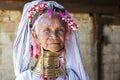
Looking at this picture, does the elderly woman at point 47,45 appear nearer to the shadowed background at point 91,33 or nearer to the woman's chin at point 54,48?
the woman's chin at point 54,48

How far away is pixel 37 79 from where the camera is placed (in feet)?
8.61

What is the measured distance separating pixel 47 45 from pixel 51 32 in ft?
0.31

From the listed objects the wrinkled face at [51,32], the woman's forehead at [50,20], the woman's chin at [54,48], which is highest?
the woman's forehead at [50,20]

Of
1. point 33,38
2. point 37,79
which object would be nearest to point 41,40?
point 33,38

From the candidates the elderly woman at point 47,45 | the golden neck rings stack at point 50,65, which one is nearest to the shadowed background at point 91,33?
the elderly woman at point 47,45

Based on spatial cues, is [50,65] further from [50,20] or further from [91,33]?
[91,33]

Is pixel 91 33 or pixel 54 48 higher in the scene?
pixel 54 48

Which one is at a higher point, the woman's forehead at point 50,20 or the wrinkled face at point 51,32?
the woman's forehead at point 50,20

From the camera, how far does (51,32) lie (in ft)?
8.43

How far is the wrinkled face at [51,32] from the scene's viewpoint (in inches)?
101

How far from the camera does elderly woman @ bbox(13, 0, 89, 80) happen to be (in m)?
2.59

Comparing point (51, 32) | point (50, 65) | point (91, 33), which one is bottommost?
point (91, 33)

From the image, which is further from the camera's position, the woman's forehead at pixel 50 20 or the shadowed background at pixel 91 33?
the shadowed background at pixel 91 33

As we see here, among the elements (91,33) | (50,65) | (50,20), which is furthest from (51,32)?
(91,33)
